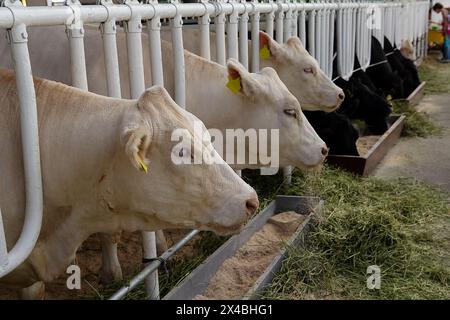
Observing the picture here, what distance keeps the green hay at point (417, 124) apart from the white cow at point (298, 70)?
2.79 metres

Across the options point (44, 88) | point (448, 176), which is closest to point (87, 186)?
point (44, 88)

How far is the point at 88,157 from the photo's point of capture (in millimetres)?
2211

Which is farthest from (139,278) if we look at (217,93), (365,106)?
(365,106)

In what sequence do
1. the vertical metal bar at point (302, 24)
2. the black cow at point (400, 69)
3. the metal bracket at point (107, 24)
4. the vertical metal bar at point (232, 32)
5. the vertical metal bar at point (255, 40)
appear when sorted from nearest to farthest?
the metal bracket at point (107, 24) < the vertical metal bar at point (232, 32) < the vertical metal bar at point (255, 40) < the vertical metal bar at point (302, 24) < the black cow at point (400, 69)

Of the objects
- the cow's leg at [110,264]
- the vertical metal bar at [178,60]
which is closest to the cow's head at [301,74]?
the vertical metal bar at [178,60]

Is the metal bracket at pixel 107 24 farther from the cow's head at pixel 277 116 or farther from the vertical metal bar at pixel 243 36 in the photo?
the vertical metal bar at pixel 243 36

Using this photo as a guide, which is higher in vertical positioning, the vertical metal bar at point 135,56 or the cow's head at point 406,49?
the vertical metal bar at point 135,56

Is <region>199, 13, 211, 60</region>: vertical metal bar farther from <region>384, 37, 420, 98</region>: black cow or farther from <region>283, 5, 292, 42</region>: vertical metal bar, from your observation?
<region>384, 37, 420, 98</region>: black cow

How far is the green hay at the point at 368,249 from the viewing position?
3.10m

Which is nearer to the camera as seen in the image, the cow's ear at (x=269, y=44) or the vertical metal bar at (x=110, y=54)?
A: the vertical metal bar at (x=110, y=54)

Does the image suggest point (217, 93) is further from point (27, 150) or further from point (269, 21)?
point (27, 150)

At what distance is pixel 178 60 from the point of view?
10.3 feet

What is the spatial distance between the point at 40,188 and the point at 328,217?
7.18 feet

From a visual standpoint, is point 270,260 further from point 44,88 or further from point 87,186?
point 44,88
